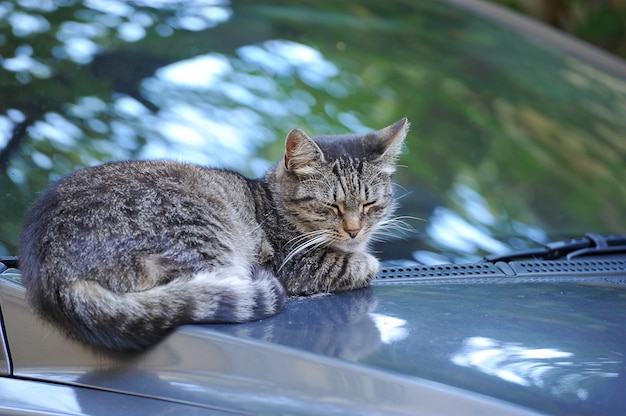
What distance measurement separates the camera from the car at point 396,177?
1655mm

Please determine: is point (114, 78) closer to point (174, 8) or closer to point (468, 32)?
point (174, 8)

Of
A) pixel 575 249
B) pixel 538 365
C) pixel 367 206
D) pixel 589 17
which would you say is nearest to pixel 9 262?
pixel 367 206

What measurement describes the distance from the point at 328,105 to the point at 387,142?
1.52 feet

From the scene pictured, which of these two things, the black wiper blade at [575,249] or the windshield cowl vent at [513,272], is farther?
the black wiper blade at [575,249]

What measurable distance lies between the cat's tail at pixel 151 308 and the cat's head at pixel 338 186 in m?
0.72

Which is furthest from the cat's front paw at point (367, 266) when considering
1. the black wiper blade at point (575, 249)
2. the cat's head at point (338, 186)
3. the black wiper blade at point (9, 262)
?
the black wiper blade at point (9, 262)

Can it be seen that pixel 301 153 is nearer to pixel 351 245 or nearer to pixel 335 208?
pixel 335 208

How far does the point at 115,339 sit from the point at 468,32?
Result: 264cm

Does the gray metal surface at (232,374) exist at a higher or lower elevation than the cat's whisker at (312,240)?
lower

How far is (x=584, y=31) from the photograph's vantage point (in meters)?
6.28

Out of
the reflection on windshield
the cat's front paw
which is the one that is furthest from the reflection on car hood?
the cat's front paw

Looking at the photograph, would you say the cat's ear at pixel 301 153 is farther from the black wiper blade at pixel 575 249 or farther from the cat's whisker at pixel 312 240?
the black wiper blade at pixel 575 249

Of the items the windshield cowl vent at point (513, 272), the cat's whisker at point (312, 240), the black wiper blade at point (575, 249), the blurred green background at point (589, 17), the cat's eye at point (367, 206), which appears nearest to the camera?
the windshield cowl vent at point (513, 272)

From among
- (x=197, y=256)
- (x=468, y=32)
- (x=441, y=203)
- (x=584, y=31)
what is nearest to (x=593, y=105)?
(x=468, y=32)
